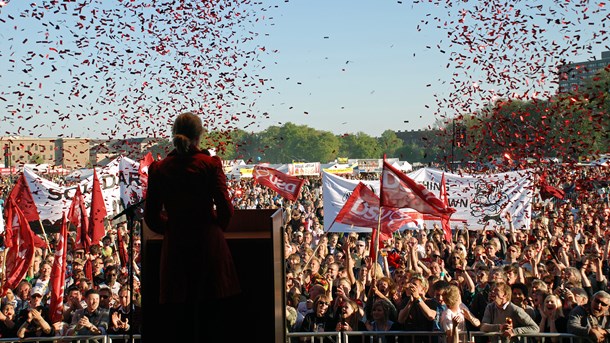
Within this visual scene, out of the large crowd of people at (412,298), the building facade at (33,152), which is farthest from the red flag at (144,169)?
the large crowd of people at (412,298)

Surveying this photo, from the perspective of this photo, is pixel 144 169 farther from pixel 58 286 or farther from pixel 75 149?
pixel 75 149

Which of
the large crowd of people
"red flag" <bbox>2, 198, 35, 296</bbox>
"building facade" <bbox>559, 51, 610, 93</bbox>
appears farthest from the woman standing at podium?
"building facade" <bbox>559, 51, 610, 93</bbox>

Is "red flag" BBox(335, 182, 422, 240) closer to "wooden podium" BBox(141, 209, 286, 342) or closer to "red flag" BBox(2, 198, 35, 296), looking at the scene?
"red flag" BBox(2, 198, 35, 296)

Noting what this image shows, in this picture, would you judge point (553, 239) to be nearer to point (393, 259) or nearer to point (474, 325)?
point (393, 259)

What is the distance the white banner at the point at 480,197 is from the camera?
1948 centimetres

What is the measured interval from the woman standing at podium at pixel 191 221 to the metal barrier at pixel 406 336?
152 inches

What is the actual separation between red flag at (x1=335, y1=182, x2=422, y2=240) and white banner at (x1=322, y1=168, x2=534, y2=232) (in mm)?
3734

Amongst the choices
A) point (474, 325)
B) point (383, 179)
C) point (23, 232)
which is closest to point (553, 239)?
point (383, 179)

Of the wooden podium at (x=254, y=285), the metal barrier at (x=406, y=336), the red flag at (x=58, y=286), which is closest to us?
the wooden podium at (x=254, y=285)

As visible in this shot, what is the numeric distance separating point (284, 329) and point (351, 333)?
13.4 feet

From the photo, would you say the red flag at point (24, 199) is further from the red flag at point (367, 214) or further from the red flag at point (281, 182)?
the red flag at point (367, 214)

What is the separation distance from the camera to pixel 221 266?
5055 millimetres

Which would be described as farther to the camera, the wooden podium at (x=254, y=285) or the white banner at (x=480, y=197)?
the white banner at (x=480, y=197)

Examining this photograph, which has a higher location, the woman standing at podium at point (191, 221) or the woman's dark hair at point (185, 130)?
the woman's dark hair at point (185, 130)
